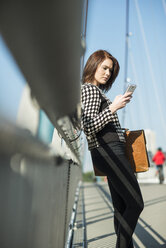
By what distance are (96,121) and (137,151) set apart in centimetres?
36

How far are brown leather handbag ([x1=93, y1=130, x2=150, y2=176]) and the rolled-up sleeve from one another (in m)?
0.28

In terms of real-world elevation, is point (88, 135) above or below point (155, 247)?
above

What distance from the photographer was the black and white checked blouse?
4.37 feet

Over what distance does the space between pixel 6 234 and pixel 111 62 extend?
1.31 metres

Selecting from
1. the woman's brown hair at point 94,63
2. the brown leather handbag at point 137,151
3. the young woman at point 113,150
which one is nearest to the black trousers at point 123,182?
the young woman at point 113,150

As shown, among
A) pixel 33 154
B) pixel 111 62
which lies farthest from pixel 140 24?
pixel 33 154

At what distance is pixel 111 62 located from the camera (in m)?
1.60

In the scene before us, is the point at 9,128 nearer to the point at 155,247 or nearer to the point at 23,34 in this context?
the point at 23,34

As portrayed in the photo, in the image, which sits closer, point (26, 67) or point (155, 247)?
point (26, 67)

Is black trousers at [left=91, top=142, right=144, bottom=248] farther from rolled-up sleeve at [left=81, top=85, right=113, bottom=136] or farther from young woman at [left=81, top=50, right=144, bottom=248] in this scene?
rolled-up sleeve at [left=81, top=85, right=113, bottom=136]

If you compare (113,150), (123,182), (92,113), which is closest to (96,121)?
(92,113)

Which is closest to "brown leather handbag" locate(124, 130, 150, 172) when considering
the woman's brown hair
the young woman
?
the young woman

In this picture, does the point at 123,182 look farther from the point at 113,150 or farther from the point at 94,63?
the point at 94,63

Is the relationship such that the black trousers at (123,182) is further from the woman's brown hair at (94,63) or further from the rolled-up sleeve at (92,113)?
the woman's brown hair at (94,63)
